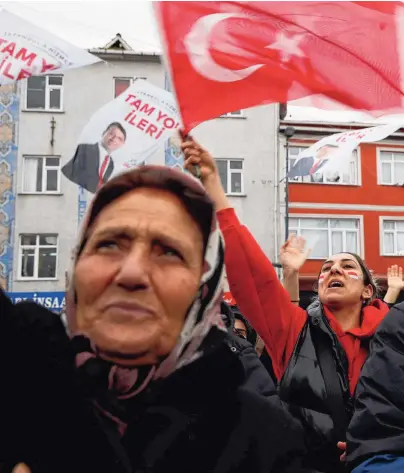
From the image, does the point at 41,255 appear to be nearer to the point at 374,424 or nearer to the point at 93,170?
the point at 93,170

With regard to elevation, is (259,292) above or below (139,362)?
above

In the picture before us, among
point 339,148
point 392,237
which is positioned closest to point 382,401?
point 339,148

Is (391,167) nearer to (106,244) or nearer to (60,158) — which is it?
(60,158)

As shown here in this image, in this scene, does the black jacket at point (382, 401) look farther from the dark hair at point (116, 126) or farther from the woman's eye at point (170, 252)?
the dark hair at point (116, 126)

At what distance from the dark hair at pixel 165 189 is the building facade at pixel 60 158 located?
55.9ft

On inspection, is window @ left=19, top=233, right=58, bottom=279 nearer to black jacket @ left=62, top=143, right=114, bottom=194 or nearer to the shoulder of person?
black jacket @ left=62, top=143, right=114, bottom=194

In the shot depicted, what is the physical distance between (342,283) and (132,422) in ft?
7.75

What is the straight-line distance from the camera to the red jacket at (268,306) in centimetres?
256

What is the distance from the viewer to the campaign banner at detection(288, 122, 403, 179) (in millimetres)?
5617

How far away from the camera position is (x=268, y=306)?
9.27 feet

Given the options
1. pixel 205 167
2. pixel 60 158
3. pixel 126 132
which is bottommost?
pixel 205 167

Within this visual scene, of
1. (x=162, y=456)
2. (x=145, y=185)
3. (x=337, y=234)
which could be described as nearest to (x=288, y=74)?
(x=145, y=185)

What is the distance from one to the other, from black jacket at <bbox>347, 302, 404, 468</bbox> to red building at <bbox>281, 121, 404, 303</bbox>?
697 inches

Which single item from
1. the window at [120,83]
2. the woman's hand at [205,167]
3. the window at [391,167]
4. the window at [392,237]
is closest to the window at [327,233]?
the window at [392,237]
